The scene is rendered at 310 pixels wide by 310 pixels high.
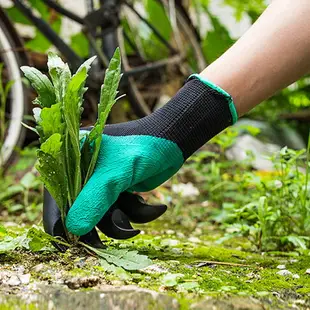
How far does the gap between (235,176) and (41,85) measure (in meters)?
1.81

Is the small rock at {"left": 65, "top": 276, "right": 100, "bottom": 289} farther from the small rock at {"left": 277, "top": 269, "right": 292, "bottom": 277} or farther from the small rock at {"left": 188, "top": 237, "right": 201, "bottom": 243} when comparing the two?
the small rock at {"left": 188, "top": 237, "right": 201, "bottom": 243}

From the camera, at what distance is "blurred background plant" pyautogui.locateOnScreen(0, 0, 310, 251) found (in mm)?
1687

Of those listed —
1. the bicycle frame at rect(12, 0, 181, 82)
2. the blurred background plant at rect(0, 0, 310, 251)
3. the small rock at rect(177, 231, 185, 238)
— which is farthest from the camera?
the bicycle frame at rect(12, 0, 181, 82)

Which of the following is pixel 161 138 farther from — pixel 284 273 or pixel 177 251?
pixel 284 273

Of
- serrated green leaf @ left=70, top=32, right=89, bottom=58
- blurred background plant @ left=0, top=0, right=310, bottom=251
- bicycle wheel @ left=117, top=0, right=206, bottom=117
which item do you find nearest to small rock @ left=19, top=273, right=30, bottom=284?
blurred background plant @ left=0, top=0, right=310, bottom=251

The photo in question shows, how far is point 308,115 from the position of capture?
199 inches

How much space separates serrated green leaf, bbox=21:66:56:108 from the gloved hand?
0.59ft

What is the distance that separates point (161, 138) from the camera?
130cm

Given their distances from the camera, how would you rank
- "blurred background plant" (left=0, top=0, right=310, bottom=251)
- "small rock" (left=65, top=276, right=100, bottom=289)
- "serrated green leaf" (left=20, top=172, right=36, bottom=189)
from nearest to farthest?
"small rock" (left=65, top=276, right=100, bottom=289), "blurred background plant" (left=0, top=0, right=310, bottom=251), "serrated green leaf" (left=20, top=172, right=36, bottom=189)

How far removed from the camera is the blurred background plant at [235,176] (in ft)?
5.53

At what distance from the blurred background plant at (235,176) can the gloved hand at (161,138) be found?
343mm

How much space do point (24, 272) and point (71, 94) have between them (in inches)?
14.8

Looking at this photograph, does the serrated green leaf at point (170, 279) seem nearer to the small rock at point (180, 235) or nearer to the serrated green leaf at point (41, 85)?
the serrated green leaf at point (41, 85)

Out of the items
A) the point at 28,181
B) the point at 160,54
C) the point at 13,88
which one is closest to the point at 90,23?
the point at 13,88
